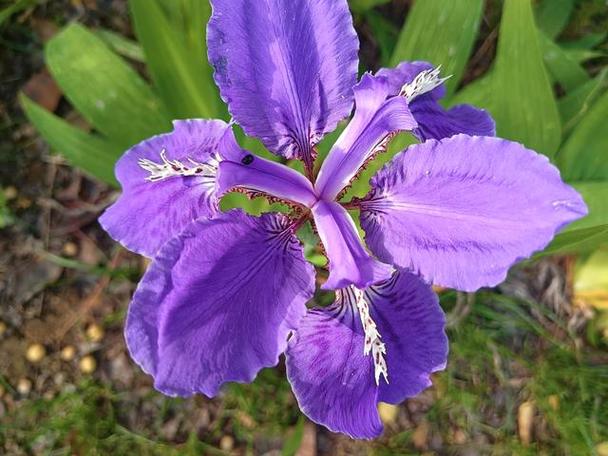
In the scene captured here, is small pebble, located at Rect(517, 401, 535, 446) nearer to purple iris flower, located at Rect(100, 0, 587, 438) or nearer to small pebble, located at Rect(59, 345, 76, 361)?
purple iris flower, located at Rect(100, 0, 587, 438)

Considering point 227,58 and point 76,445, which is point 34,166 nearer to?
point 76,445

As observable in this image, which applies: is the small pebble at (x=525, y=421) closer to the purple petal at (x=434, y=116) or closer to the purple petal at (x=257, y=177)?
the purple petal at (x=434, y=116)

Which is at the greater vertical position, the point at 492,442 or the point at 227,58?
the point at 227,58

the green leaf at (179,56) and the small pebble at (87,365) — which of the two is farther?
the small pebble at (87,365)

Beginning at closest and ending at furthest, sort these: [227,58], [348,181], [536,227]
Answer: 1. [536,227]
2. [227,58]
3. [348,181]

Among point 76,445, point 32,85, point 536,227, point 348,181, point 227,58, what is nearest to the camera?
point 536,227

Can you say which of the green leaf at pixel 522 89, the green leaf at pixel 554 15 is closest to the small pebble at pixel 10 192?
the green leaf at pixel 522 89

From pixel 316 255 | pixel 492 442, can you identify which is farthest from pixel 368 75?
pixel 492 442
